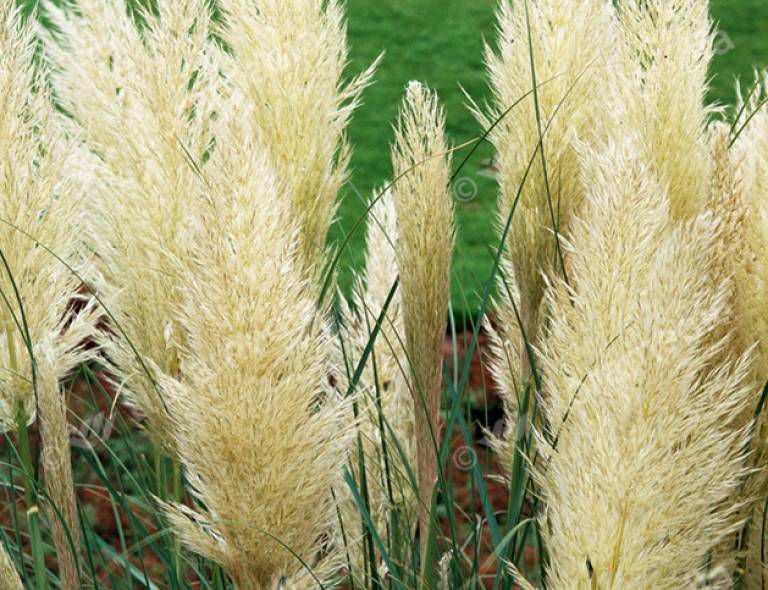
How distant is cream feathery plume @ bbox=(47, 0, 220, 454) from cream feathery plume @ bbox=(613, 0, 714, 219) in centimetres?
65

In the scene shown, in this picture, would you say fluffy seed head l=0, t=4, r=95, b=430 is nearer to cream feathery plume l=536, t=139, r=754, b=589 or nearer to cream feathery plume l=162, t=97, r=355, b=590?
cream feathery plume l=162, t=97, r=355, b=590

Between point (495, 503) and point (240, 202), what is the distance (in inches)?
145

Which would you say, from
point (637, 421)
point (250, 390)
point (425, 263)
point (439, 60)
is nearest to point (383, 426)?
point (425, 263)

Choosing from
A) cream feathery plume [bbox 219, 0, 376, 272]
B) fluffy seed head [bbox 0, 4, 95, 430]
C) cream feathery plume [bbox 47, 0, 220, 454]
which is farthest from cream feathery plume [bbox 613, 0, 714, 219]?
fluffy seed head [bbox 0, 4, 95, 430]

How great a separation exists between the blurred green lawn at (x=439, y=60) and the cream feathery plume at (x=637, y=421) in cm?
500

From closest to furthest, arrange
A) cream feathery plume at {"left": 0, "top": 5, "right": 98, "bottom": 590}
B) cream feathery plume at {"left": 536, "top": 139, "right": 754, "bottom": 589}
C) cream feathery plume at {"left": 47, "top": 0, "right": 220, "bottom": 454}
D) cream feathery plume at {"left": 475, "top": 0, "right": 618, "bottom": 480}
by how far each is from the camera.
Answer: cream feathery plume at {"left": 536, "top": 139, "right": 754, "bottom": 589}
cream feathery plume at {"left": 0, "top": 5, "right": 98, "bottom": 590}
cream feathery plume at {"left": 47, "top": 0, "right": 220, "bottom": 454}
cream feathery plume at {"left": 475, "top": 0, "right": 618, "bottom": 480}

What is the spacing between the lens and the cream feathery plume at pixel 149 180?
168cm

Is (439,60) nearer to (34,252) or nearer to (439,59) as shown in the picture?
(439,59)

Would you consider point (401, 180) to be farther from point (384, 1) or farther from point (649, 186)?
point (384, 1)

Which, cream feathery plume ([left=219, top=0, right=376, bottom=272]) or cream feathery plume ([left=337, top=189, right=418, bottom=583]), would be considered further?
cream feathery plume ([left=337, top=189, right=418, bottom=583])

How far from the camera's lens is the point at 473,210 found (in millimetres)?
6574

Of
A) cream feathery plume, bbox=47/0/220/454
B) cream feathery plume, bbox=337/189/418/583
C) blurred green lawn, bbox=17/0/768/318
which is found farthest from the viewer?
blurred green lawn, bbox=17/0/768/318

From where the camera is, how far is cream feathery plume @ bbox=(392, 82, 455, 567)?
5.25 feet

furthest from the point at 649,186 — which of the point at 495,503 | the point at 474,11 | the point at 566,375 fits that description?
the point at 474,11
